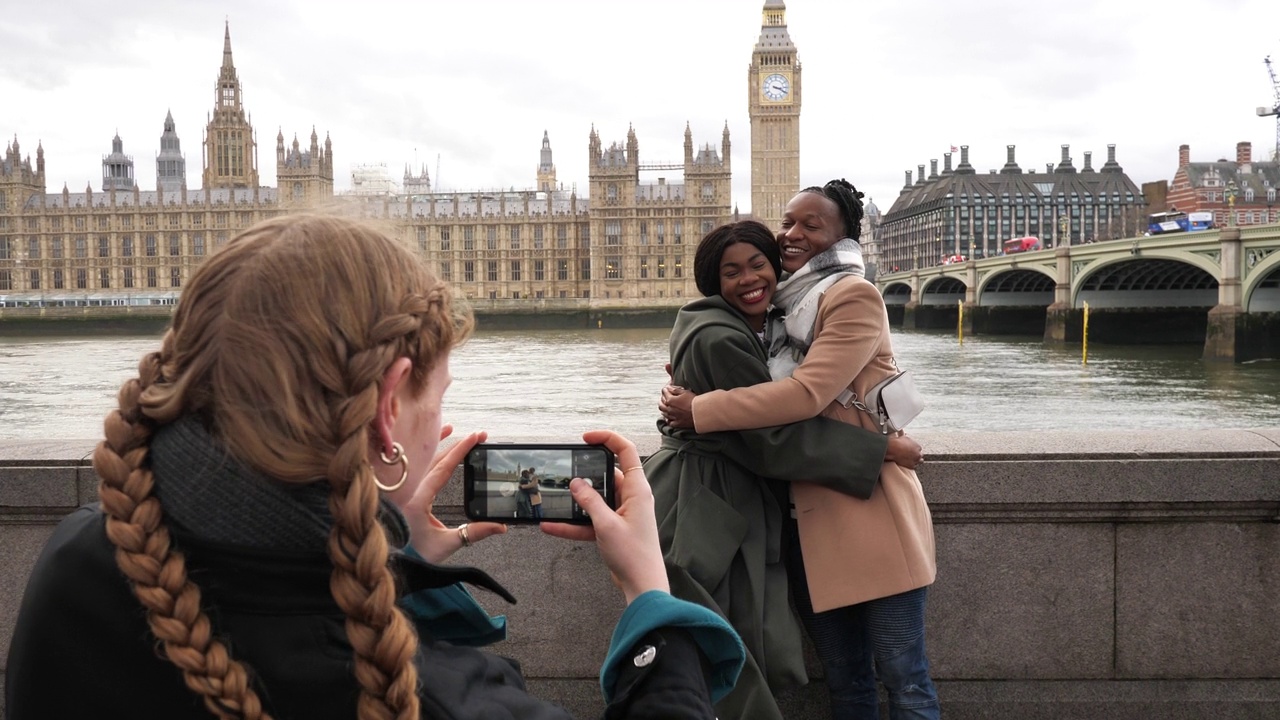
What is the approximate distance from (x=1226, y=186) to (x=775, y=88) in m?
24.2

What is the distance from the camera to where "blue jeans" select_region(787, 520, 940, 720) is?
183 cm

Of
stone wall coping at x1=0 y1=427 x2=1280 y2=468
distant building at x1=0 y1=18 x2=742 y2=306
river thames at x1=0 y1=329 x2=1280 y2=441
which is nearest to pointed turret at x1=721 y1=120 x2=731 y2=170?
distant building at x1=0 y1=18 x2=742 y2=306

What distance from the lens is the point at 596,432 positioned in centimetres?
111

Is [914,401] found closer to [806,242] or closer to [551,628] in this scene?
[806,242]

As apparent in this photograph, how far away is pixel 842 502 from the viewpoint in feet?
5.86

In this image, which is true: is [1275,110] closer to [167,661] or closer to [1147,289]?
[1147,289]

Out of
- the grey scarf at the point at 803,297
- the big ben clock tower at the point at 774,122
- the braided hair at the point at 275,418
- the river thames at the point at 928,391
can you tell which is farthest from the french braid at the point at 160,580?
the big ben clock tower at the point at 774,122

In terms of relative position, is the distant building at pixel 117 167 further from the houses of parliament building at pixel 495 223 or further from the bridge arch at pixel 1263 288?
the bridge arch at pixel 1263 288

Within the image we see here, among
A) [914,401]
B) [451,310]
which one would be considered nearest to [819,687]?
[914,401]

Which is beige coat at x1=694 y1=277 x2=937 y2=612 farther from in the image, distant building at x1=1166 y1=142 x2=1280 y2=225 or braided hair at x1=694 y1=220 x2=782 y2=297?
distant building at x1=1166 y1=142 x2=1280 y2=225

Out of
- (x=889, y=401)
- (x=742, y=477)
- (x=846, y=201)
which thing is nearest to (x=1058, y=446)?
(x=889, y=401)

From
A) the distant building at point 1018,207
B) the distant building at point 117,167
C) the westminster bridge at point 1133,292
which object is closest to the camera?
the westminster bridge at point 1133,292

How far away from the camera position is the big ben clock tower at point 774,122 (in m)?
59.2

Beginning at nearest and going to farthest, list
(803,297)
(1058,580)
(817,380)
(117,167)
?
1. (817,380)
2. (803,297)
3. (1058,580)
4. (117,167)
